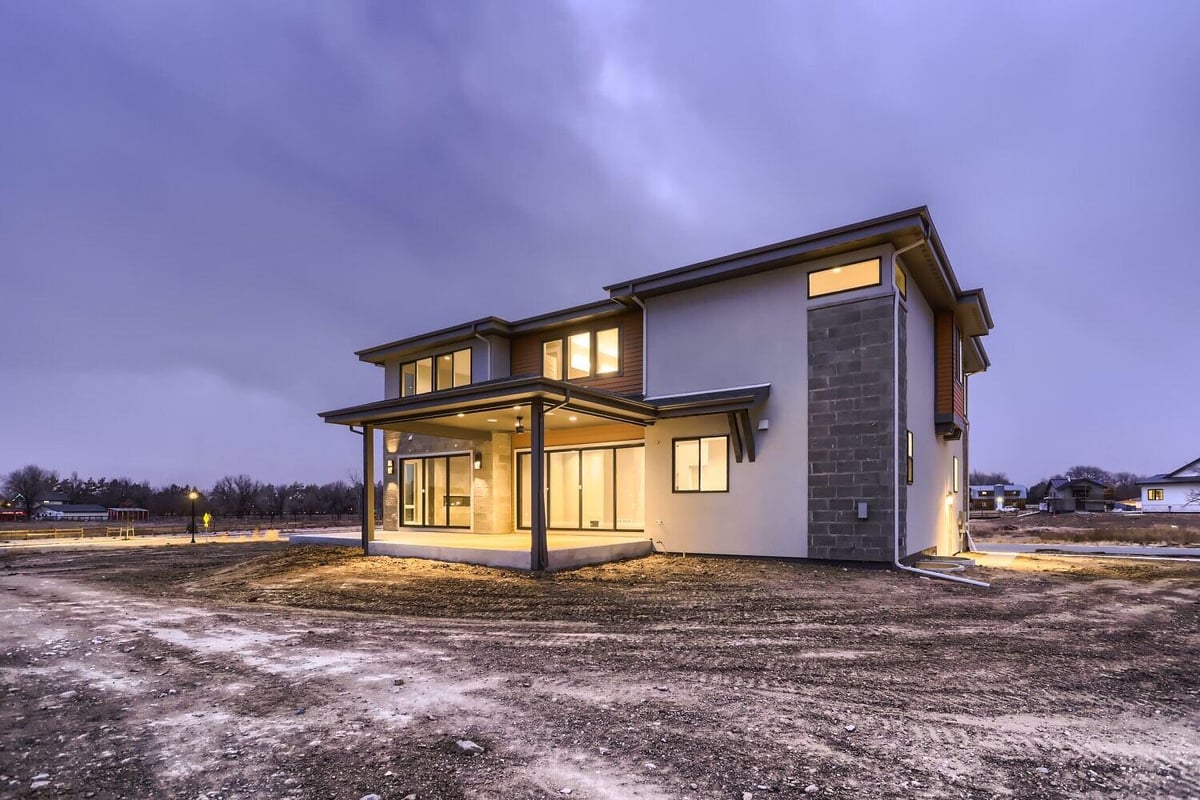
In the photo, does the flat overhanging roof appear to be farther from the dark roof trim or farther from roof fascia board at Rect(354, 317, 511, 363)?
roof fascia board at Rect(354, 317, 511, 363)

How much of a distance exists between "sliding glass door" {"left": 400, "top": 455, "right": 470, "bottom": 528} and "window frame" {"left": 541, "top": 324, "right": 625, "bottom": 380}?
3.83 m

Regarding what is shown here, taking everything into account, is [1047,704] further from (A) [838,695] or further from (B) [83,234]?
(B) [83,234]

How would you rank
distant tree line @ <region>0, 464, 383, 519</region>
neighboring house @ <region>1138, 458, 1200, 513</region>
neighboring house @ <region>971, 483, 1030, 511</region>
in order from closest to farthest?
neighboring house @ <region>1138, 458, 1200, 513</region>
distant tree line @ <region>0, 464, 383, 519</region>
neighboring house @ <region>971, 483, 1030, 511</region>

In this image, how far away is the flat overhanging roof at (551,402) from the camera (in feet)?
36.2

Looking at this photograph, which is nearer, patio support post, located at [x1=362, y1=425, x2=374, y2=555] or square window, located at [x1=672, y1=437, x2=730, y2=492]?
square window, located at [x1=672, y1=437, x2=730, y2=492]

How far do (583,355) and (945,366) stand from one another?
9019mm

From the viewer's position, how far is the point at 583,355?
15984mm

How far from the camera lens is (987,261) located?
511 feet

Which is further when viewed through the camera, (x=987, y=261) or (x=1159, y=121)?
(x=987, y=261)

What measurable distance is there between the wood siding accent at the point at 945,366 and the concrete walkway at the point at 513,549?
7.94 m

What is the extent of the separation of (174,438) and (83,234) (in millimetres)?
117768

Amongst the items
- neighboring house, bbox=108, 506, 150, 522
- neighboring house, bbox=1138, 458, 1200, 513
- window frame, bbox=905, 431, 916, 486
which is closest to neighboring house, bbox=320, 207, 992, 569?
window frame, bbox=905, 431, 916, 486

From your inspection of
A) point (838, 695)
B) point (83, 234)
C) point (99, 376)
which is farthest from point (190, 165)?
point (99, 376)

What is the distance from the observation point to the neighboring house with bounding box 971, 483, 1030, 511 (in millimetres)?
67438
